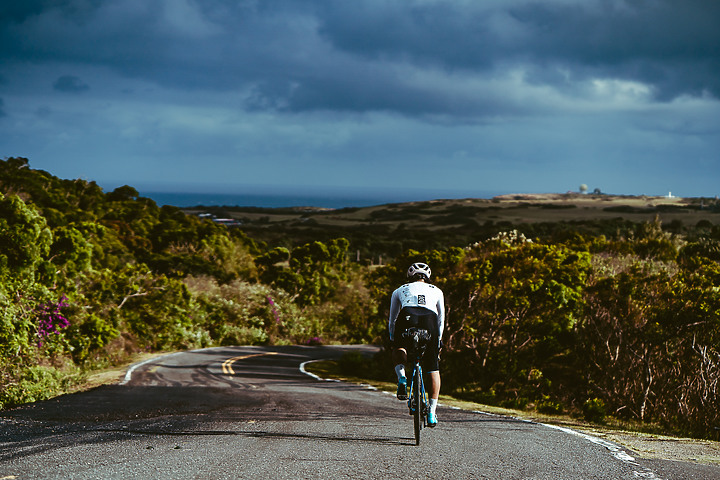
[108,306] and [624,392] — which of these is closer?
[624,392]

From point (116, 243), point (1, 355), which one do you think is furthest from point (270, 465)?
point (116, 243)

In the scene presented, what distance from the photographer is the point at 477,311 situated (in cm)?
2086

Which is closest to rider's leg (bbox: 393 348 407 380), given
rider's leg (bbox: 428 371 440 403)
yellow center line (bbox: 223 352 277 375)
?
rider's leg (bbox: 428 371 440 403)

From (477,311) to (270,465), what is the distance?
15.2 metres

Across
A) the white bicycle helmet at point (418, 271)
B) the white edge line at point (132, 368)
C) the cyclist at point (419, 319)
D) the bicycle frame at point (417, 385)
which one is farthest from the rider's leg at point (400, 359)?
the white edge line at point (132, 368)

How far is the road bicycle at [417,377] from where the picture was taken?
7.42 m

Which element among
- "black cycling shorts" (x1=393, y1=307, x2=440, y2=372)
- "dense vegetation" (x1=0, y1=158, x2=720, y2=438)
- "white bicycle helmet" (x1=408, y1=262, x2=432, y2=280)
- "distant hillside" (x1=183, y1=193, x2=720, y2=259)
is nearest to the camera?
"black cycling shorts" (x1=393, y1=307, x2=440, y2=372)

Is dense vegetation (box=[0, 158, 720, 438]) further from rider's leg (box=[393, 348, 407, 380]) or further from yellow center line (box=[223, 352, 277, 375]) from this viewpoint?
rider's leg (box=[393, 348, 407, 380])

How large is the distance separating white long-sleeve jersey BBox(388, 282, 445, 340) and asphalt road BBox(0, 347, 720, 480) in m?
1.67

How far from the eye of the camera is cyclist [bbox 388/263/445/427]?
7.42 m

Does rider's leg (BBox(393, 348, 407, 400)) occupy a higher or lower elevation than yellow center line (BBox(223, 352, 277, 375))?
higher

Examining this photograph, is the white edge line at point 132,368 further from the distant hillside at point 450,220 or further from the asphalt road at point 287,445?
the distant hillside at point 450,220

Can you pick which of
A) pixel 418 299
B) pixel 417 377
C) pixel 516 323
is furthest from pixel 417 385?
pixel 516 323

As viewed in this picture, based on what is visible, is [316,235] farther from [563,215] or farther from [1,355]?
[1,355]
